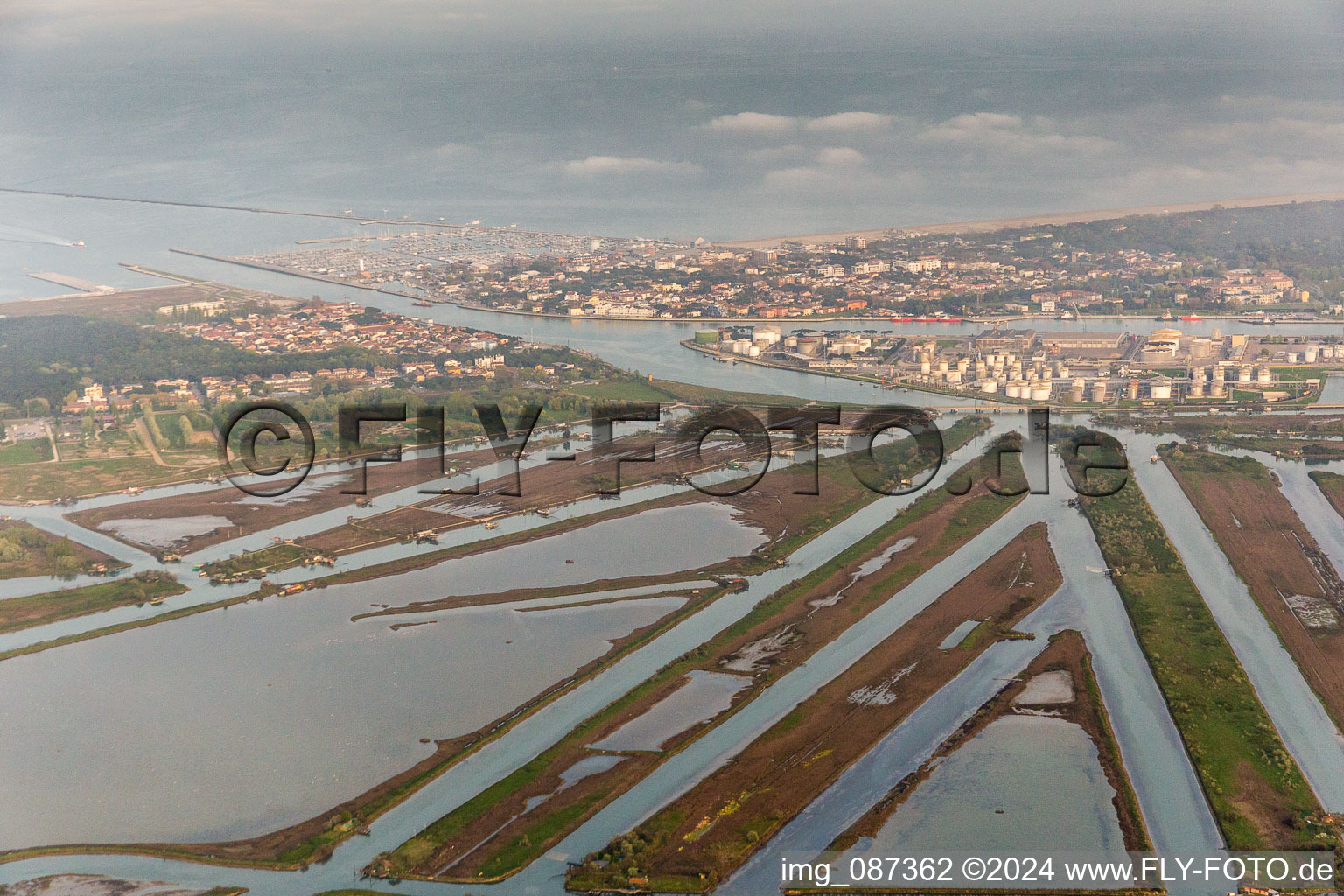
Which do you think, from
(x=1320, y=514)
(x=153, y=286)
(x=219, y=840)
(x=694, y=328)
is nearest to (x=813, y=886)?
(x=219, y=840)

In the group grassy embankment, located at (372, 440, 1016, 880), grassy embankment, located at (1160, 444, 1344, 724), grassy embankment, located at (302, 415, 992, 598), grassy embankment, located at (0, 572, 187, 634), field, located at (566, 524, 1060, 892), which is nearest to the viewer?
field, located at (566, 524, 1060, 892)

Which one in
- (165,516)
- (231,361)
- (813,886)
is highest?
(231,361)

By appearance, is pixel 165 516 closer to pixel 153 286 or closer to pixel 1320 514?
pixel 1320 514

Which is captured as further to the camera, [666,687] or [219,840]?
[666,687]

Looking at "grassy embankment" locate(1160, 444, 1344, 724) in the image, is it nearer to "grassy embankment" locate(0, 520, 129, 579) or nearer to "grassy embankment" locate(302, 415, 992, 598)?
"grassy embankment" locate(302, 415, 992, 598)

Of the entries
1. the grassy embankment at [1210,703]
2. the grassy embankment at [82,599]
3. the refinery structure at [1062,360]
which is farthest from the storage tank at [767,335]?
the grassy embankment at [82,599]

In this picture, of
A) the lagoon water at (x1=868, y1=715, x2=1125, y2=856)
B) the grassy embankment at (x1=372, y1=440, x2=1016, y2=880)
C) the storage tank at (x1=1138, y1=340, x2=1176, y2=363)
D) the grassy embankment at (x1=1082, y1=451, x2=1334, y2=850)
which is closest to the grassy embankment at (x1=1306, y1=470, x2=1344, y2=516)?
the grassy embankment at (x1=1082, y1=451, x2=1334, y2=850)
